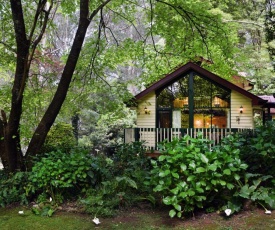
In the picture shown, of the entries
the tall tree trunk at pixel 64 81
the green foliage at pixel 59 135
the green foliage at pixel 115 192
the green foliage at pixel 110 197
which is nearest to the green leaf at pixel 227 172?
the green foliage at pixel 115 192

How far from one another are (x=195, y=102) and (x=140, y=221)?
8.95 metres

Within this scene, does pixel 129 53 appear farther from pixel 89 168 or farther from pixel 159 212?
pixel 159 212

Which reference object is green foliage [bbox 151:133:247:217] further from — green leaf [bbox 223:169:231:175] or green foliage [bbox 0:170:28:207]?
green foliage [bbox 0:170:28:207]

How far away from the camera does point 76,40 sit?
5316 mm

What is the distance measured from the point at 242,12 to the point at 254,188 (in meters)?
16.5

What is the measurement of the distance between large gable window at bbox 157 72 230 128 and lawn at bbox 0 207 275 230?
26.8 ft

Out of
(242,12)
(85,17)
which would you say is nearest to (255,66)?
(242,12)

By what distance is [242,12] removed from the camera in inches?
678

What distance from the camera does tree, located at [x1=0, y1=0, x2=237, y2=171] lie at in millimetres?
5102

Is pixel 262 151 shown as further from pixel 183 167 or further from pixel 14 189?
pixel 14 189

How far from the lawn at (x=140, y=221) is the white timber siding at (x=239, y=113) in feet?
28.9

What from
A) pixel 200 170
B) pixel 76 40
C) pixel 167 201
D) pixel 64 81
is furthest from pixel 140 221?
pixel 76 40

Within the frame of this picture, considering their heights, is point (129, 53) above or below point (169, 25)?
below

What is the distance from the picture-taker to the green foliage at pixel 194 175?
3391 millimetres
